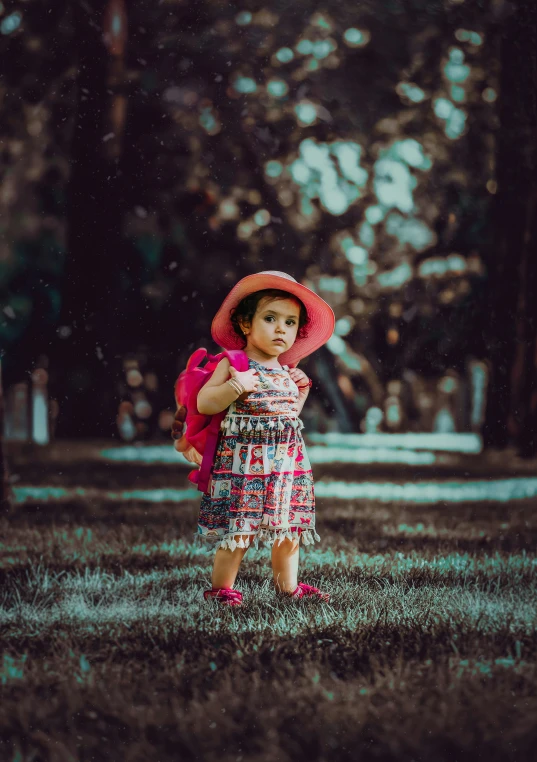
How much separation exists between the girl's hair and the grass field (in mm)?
1140

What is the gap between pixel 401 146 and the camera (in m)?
9.87

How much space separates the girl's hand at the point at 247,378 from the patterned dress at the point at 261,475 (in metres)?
→ 0.03

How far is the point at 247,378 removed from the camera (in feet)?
10.8

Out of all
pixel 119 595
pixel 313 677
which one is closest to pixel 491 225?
pixel 119 595

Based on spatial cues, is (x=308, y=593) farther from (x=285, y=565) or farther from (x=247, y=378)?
(x=247, y=378)

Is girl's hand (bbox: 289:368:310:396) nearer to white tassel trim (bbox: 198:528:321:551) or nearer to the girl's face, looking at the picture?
the girl's face

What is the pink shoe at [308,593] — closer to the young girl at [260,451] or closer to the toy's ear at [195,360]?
the young girl at [260,451]

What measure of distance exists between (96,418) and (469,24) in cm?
681

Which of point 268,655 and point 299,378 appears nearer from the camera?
point 268,655

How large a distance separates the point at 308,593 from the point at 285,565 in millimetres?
154

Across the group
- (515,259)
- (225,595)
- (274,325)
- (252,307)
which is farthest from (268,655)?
(515,259)

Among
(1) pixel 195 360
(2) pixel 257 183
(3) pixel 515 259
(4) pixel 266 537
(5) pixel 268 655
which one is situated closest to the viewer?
(5) pixel 268 655

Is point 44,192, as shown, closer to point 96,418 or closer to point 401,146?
point 96,418

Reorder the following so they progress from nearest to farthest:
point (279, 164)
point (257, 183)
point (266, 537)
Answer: point (266, 537) < point (279, 164) < point (257, 183)
